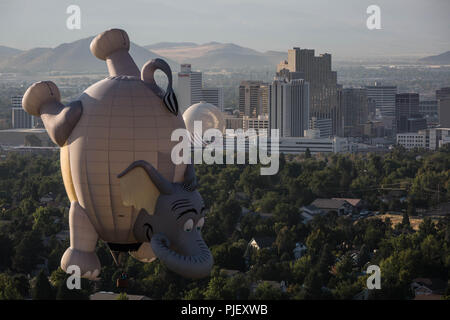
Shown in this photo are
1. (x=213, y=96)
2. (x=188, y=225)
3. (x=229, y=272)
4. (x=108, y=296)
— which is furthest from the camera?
(x=213, y=96)

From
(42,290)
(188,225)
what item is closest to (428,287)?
(42,290)

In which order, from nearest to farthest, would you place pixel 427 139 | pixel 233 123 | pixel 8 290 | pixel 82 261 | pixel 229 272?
pixel 82 261, pixel 8 290, pixel 229 272, pixel 427 139, pixel 233 123

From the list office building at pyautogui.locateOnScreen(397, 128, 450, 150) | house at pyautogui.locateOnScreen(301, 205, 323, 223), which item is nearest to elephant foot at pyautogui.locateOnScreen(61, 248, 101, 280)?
house at pyautogui.locateOnScreen(301, 205, 323, 223)

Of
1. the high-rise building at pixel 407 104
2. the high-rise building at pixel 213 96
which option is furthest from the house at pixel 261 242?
the high-rise building at pixel 407 104

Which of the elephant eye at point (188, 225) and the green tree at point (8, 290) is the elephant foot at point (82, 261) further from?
the green tree at point (8, 290)

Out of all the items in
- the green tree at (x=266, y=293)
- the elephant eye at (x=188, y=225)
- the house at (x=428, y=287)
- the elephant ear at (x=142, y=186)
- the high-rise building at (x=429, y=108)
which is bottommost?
the high-rise building at (x=429, y=108)

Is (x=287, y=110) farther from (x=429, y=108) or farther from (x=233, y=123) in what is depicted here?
(x=429, y=108)
